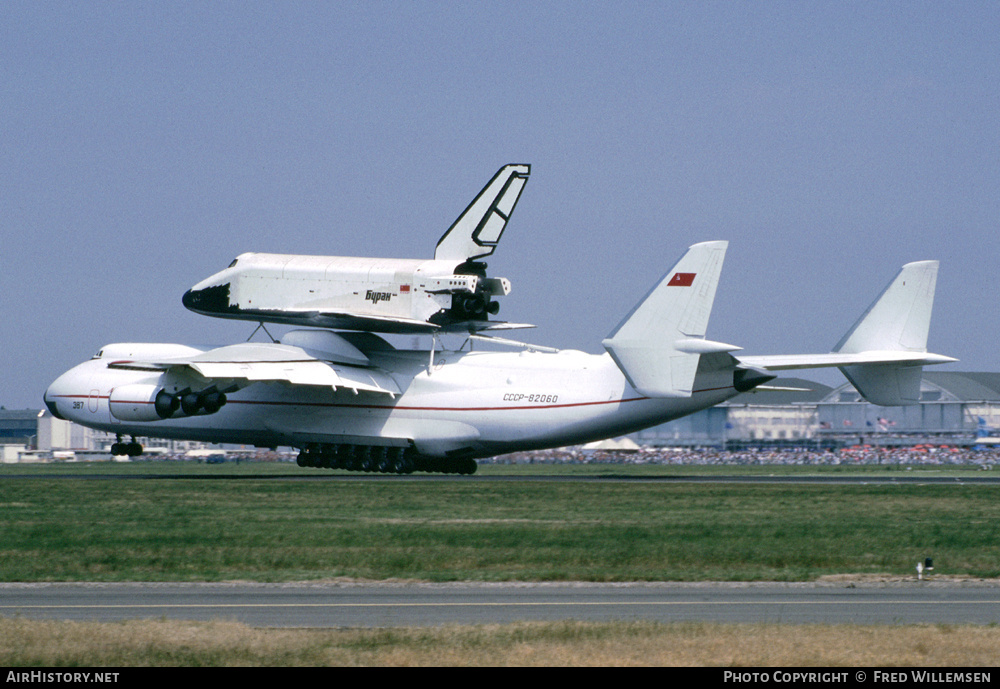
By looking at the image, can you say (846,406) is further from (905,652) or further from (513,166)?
(905,652)

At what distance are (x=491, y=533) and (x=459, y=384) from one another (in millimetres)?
27257

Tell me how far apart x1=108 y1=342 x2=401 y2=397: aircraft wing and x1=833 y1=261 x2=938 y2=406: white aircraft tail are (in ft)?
63.1

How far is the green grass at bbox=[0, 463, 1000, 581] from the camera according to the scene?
2350 centimetres

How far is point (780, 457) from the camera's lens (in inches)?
4109

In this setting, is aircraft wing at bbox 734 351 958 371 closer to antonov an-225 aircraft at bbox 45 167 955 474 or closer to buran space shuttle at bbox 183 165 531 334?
antonov an-225 aircraft at bbox 45 167 955 474

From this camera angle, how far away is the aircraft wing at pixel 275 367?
177ft

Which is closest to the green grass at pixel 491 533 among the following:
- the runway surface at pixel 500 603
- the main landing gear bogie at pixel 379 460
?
the runway surface at pixel 500 603

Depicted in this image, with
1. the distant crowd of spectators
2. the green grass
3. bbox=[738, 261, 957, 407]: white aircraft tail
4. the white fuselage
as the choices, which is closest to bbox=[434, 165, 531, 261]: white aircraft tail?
the white fuselage

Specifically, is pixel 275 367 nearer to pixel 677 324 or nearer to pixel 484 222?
pixel 484 222

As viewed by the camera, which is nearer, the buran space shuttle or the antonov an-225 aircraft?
the antonov an-225 aircraft

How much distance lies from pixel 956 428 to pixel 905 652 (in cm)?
11960

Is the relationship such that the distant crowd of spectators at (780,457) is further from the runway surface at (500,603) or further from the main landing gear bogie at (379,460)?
the runway surface at (500,603)
